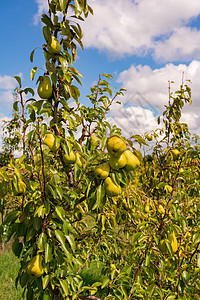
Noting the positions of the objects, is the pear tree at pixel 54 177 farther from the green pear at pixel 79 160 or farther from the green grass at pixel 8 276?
the green grass at pixel 8 276

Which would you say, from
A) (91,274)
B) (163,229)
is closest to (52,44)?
(163,229)

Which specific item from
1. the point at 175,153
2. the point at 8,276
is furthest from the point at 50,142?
the point at 8,276

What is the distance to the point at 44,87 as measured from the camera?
5.09 feet

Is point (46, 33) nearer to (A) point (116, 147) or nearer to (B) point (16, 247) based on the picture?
(A) point (116, 147)

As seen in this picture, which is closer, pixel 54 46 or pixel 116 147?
pixel 116 147

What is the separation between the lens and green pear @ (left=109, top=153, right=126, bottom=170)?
47.3 inches

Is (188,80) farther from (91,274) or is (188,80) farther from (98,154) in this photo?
(91,274)

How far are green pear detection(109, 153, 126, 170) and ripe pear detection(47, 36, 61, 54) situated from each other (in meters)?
0.84

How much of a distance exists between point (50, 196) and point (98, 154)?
0.40 meters

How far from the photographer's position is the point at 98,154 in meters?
1.39

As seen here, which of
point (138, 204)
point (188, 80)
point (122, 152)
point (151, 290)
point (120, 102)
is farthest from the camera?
point (188, 80)

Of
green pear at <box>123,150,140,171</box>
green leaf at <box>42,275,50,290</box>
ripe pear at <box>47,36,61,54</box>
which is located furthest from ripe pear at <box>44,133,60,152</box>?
green leaf at <box>42,275,50,290</box>

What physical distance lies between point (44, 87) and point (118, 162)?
2.38ft

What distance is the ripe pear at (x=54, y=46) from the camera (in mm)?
1552
